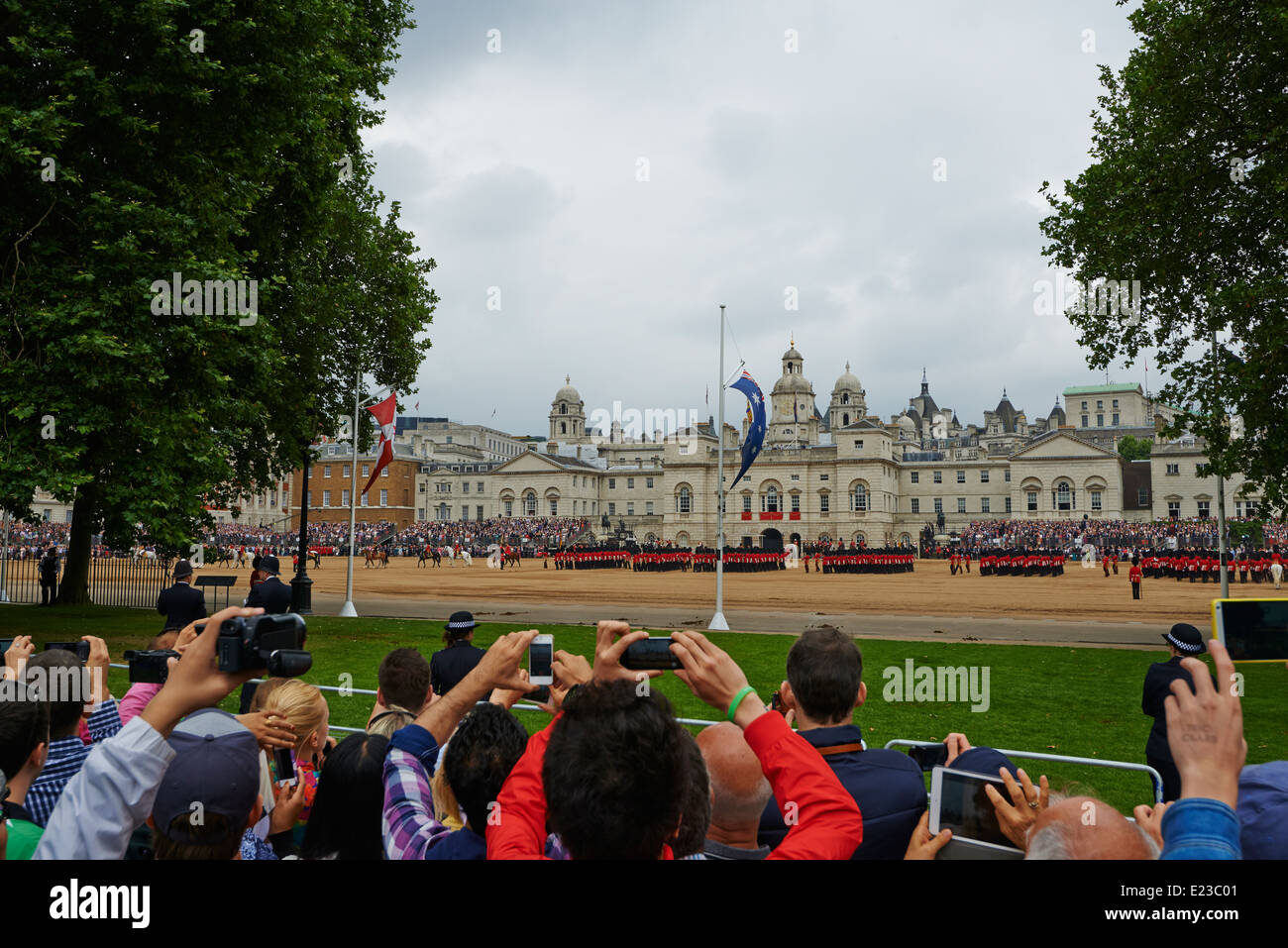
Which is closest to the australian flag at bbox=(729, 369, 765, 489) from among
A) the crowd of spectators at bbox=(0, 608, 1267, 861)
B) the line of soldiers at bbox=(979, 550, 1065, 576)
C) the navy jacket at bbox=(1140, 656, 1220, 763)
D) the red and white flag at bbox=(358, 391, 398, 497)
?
the red and white flag at bbox=(358, 391, 398, 497)

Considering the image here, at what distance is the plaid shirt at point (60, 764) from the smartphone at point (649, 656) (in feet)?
6.62

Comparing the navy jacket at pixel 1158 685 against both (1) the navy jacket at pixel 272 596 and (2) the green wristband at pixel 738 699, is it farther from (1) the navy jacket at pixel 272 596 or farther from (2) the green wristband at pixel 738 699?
(1) the navy jacket at pixel 272 596

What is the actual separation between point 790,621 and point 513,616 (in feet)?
26.9

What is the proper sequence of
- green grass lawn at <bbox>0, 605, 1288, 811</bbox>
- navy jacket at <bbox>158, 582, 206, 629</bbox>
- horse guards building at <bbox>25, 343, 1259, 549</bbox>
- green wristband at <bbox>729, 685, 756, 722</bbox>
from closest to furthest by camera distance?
green wristband at <bbox>729, 685, 756, 722</bbox>
green grass lawn at <bbox>0, 605, 1288, 811</bbox>
navy jacket at <bbox>158, 582, 206, 629</bbox>
horse guards building at <bbox>25, 343, 1259, 549</bbox>

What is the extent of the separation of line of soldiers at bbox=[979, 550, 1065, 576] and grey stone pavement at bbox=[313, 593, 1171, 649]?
24.7m

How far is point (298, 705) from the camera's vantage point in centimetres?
408

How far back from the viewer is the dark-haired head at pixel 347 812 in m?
3.02

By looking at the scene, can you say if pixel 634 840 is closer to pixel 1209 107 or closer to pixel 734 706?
pixel 734 706

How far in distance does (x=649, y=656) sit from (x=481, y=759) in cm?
72

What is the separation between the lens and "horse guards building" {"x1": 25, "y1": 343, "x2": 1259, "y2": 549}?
83375mm

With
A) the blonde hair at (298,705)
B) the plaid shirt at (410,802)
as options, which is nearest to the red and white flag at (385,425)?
the blonde hair at (298,705)

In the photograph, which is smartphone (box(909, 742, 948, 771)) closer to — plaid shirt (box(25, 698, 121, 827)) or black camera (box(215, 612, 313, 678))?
black camera (box(215, 612, 313, 678))

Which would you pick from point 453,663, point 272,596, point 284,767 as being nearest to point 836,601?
point 272,596

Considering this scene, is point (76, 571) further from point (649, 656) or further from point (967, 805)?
point (967, 805)
